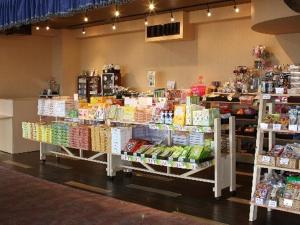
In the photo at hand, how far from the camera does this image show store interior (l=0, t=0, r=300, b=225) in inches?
188

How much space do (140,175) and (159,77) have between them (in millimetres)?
4195

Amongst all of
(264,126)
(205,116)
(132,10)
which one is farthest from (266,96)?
(132,10)

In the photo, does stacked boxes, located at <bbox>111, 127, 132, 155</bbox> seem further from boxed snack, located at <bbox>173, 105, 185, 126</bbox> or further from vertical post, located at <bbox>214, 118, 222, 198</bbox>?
vertical post, located at <bbox>214, 118, 222, 198</bbox>

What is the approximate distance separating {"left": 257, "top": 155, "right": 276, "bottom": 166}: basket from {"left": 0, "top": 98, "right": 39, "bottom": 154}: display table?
6.39 meters

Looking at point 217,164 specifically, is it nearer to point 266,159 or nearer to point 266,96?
point 266,159

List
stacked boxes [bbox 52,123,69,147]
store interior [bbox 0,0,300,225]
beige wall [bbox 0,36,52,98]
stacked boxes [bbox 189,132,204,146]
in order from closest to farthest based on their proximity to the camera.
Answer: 1. store interior [bbox 0,0,300,225]
2. stacked boxes [bbox 189,132,204,146]
3. stacked boxes [bbox 52,123,69,147]
4. beige wall [bbox 0,36,52,98]

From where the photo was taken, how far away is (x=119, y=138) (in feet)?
21.1

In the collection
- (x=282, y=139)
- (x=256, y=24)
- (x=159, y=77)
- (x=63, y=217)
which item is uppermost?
(x=256, y=24)

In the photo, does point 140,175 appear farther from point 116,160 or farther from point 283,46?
point 283,46

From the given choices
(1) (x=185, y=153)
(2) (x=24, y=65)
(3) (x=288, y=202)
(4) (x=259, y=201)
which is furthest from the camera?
(2) (x=24, y=65)

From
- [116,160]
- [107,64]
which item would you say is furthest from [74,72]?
[116,160]

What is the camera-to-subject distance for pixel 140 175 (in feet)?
23.1

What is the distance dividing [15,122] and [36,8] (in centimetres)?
445

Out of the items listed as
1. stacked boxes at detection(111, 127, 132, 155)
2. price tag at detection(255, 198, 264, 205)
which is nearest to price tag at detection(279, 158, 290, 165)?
price tag at detection(255, 198, 264, 205)
